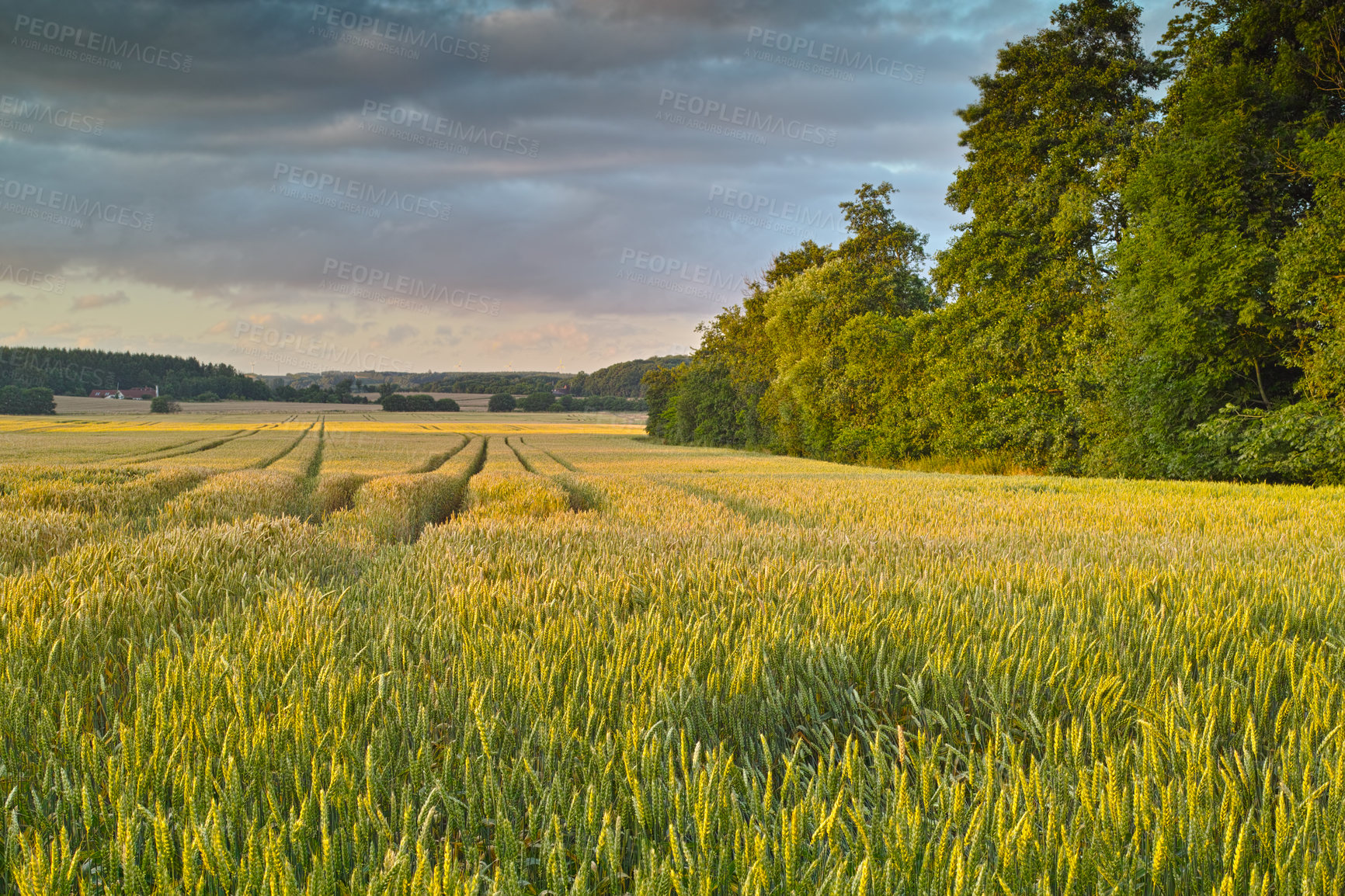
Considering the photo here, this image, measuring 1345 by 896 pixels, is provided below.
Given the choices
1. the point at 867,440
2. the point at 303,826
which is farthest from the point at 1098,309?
the point at 303,826

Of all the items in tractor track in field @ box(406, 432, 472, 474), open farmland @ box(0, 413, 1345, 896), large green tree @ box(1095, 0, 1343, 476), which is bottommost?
tractor track in field @ box(406, 432, 472, 474)

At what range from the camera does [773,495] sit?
11.9 m

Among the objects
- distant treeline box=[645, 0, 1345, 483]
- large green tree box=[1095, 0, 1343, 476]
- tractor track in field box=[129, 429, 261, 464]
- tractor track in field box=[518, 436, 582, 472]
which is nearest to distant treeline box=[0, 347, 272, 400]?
tractor track in field box=[129, 429, 261, 464]

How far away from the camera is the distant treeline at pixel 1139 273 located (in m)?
16.2

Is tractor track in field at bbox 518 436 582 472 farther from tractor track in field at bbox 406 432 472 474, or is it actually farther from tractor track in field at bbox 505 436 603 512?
tractor track in field at bbox 505 436 603 512

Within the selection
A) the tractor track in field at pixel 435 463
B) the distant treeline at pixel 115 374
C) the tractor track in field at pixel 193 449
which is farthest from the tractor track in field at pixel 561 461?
the distant treeline at pixel 115 374

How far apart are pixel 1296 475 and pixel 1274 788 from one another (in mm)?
20057

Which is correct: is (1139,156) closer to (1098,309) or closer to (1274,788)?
(1098,309)

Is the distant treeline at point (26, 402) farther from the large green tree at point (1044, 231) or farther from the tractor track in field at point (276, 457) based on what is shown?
the large green tree at point (1044, 231)

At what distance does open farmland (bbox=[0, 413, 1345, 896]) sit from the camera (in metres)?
1.29

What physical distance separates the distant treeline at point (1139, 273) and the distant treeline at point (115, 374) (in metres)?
128

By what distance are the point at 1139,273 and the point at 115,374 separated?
15355cm

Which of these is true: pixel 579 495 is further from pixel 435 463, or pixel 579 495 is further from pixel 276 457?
pixel 276 457

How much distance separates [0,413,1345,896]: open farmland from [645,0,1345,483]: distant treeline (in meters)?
15.1
